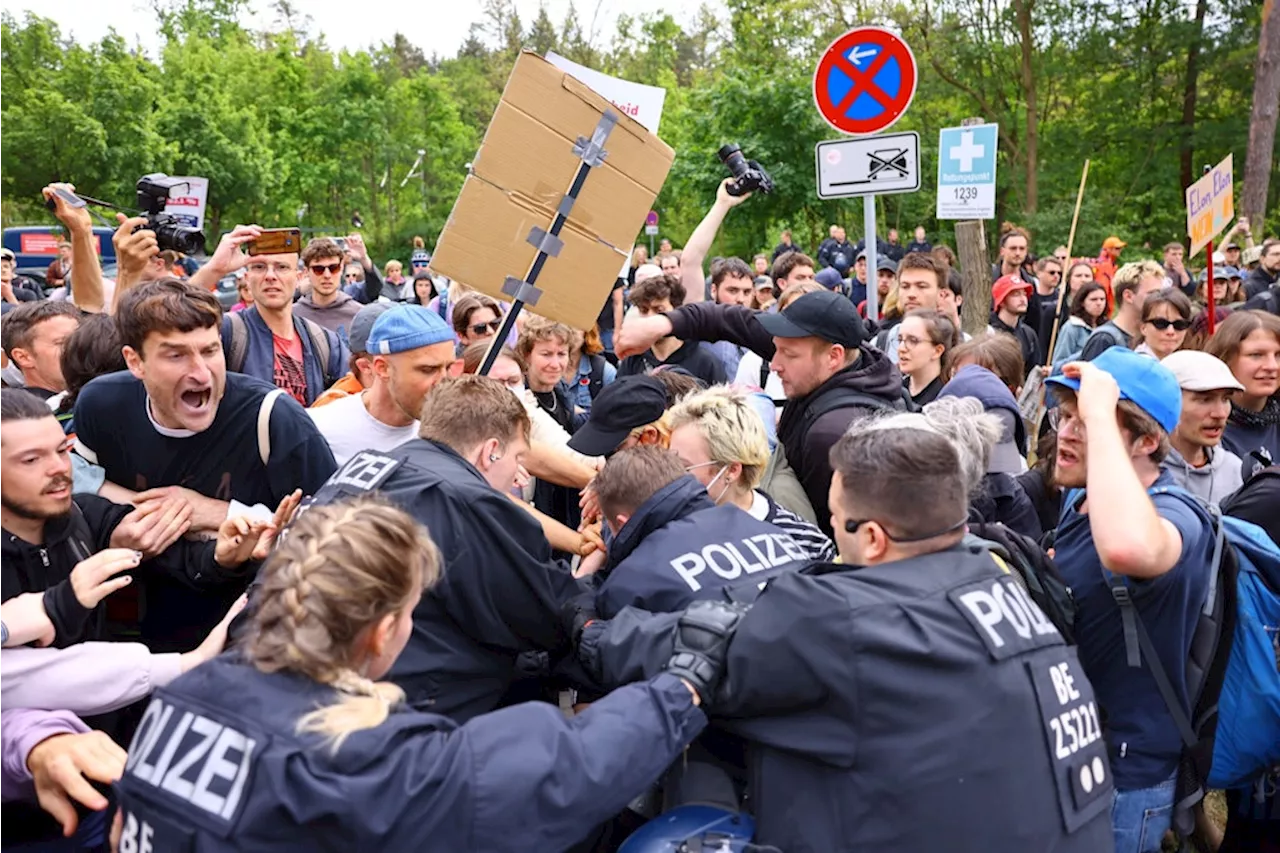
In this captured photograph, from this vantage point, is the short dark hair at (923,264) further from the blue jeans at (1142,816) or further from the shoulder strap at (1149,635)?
the blue jeans at (1142,816)

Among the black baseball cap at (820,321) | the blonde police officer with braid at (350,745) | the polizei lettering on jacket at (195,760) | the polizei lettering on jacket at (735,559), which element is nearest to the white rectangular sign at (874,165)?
the black baseball cap at (820,321)

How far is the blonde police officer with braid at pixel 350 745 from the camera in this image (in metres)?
1.90

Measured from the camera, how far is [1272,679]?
3080 mm

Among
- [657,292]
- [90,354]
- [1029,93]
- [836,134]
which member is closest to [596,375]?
[657,292]

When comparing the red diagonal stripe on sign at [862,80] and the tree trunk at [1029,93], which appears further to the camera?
the tree trunk at [1029,93]

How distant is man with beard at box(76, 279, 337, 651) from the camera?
3.59 meters

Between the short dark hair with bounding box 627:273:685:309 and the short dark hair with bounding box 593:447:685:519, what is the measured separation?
3543 mm

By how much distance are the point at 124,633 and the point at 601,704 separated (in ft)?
6.96

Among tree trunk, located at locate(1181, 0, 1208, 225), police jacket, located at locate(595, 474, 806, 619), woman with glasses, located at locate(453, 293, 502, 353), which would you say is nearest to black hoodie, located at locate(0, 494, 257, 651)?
police jacket, located at locate(595, 474, 806, 619)

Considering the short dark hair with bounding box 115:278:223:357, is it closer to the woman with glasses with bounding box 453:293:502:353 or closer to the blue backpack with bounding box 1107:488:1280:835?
the woman with glasses with bounding box 453:293:502:353

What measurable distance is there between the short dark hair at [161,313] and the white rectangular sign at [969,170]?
6651 millimetres

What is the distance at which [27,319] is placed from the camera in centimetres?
465

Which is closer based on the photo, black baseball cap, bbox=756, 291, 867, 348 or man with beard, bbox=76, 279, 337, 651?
man with beard, bbox=76, 279, 337, 651

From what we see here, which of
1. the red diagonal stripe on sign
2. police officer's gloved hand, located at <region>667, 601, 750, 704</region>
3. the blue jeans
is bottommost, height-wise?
the blue jeans
